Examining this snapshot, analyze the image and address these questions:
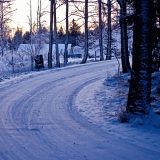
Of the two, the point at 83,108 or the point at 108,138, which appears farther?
the point at 83,108

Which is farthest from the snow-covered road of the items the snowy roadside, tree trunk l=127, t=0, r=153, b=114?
tree trunk l=127, t=0, r=153, b=114

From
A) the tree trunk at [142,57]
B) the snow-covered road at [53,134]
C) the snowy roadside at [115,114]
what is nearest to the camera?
the snow-covered road at [53,134]

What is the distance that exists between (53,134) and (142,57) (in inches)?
115

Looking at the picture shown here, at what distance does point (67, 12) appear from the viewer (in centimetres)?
2866

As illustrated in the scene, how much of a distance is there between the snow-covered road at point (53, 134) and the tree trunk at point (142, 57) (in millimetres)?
1265

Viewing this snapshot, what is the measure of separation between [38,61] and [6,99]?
1260cm

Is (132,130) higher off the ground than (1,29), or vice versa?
(1,29)

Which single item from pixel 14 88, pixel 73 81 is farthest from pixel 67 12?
pixel 14 88

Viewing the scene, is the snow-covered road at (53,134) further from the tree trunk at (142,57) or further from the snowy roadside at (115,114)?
the tree trunk at (142,57)

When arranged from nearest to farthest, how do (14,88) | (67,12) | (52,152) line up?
(52,152), (14,88), (67,12)

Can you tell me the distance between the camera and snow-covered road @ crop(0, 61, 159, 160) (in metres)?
5.38

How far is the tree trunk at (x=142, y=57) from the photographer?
7.20 m

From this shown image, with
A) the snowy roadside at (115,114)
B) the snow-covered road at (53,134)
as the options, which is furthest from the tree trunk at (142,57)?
the snow-covered road at (53,134)

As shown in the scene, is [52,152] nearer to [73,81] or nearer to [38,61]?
[73,81]
